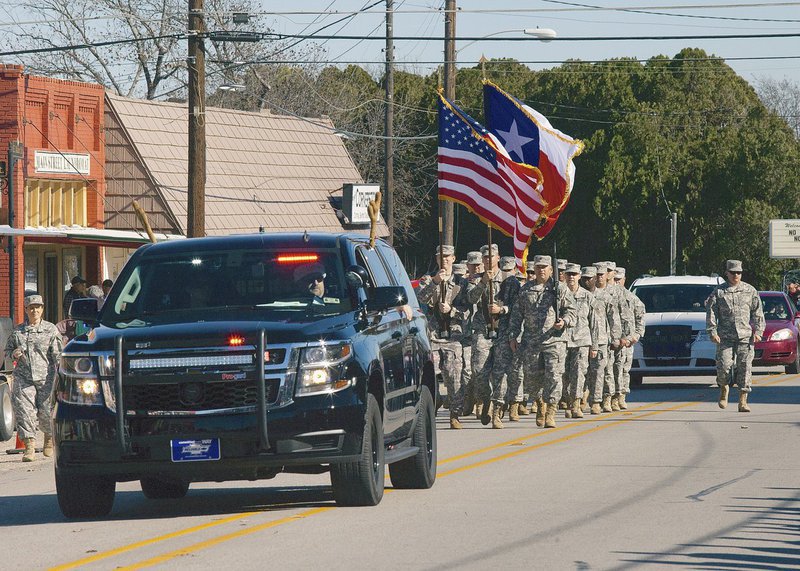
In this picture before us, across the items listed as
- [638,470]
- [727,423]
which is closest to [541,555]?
[638,470]

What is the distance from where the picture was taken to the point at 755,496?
1210 centimetres

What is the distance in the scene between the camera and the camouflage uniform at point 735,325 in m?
22.6

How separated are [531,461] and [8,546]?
619 centimetres

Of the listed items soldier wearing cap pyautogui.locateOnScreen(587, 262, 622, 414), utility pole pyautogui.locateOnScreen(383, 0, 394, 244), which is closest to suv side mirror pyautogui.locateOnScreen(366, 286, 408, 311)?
soldier wearing cap pyautogui.locateOnScreen(587, 262, 622, 414)

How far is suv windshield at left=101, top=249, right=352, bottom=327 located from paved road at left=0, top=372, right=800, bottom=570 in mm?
1434

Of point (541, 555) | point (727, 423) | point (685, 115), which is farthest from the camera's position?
point (685, 115)

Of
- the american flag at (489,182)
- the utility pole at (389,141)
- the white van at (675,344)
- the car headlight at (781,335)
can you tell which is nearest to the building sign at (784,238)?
the utility pole at (389,141)

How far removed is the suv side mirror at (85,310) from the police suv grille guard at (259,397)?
0.68 m

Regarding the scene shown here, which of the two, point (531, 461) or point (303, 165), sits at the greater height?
point (303, 165)

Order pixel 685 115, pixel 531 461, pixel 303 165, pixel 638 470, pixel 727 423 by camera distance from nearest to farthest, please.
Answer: pixel 638 470 < pixel 531 461 < pixel 727 423 < pixel 303 165 < pixel 685 115

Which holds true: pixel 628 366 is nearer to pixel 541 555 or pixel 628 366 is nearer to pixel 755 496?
pixel 755 496

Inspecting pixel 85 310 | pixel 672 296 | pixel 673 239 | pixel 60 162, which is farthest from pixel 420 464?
pixel 673 239

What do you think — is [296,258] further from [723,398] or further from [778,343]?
[778,343]

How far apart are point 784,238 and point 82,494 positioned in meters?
50.4
